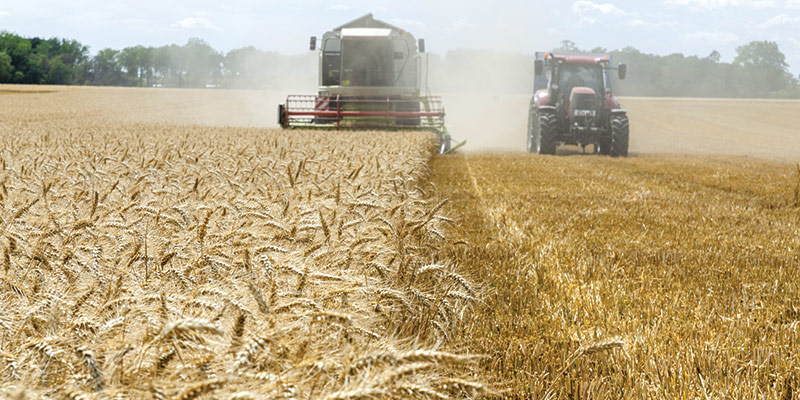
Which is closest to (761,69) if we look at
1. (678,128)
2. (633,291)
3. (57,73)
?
(678,128)

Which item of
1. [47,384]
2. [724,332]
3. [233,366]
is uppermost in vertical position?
[233,366]

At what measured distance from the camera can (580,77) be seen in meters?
18.1

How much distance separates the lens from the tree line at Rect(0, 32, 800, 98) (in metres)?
48.5

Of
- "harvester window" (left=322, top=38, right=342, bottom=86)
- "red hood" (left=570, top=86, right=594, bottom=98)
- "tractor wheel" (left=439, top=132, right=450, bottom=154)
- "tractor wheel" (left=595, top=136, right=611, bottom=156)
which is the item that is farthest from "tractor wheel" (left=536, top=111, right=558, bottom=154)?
"harvester window" (left=322, top=38, right=342, bottom=86)

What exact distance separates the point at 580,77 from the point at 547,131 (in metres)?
1.90

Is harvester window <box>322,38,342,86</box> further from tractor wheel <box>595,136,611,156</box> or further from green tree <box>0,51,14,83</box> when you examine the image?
green tree <box>0,51,14,83</box>

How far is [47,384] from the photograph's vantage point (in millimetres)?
1670

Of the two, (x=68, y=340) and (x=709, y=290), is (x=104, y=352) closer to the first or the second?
(x=68, y=340)

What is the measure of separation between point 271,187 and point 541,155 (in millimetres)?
12594

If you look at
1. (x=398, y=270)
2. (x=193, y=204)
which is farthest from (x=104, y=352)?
(x=193, y=204)

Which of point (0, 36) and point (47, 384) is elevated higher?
point (0, 36)

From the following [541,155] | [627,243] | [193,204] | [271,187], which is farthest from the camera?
[541,155]

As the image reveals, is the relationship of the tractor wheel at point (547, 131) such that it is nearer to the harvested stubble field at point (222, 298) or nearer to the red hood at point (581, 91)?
the red hood at point (581, 91)

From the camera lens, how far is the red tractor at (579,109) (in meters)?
17.2
